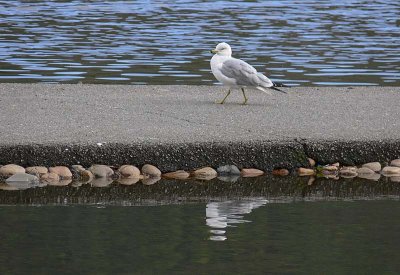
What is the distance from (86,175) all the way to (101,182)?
215mm

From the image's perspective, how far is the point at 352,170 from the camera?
32.6ft

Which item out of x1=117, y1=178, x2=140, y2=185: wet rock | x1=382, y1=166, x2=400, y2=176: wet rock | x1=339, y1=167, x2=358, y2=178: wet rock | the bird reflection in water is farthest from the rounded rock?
x1=382, y1=166, x2=400, y2=176: wet rock

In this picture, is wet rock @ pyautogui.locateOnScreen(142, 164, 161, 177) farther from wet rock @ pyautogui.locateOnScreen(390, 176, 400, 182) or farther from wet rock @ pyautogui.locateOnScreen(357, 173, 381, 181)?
wet rock @ pyautogui.locateOnScreen(390, 176, 400, 182)

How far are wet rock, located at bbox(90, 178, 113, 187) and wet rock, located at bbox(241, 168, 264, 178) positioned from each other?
1.16 m

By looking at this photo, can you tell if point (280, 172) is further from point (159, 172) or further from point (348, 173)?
point (159, 172)

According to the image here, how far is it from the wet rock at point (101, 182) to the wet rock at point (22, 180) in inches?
18.2

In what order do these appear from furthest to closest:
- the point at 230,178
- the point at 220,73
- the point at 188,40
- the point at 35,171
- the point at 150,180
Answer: the point at 188,40 < the point at 220,73 < the point at 230,178 < the point at 150,180 < the point at 35,171

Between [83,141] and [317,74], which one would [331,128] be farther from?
[317,74]

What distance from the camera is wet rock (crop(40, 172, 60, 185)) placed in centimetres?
933

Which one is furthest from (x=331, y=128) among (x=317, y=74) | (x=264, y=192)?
(x=317, y=74)

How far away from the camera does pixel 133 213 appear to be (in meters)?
8.02

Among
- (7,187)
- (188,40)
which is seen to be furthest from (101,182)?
(188,40)

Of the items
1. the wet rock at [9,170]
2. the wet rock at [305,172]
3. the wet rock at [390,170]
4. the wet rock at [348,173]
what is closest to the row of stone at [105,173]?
the wet rock at [9,170]

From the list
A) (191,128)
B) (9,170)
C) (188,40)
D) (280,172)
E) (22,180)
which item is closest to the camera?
(22,180)
